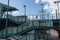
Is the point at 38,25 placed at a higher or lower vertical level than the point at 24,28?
higher

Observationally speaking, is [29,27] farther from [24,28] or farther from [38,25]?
[38,25]

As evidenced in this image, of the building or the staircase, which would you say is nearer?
the building

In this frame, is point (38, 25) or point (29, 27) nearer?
point (29, 27)

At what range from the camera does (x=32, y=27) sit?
32812 mm

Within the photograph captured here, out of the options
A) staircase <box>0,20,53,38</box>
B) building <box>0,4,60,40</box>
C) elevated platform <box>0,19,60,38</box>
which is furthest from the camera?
elevated platform <box>0,19,60,38</box>

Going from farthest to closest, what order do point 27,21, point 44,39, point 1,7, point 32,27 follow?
point 1,7, point 27,21, point 32,27, point 44,39

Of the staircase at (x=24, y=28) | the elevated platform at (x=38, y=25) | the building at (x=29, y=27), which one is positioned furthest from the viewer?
the elevated platform at (x=38, y=25)

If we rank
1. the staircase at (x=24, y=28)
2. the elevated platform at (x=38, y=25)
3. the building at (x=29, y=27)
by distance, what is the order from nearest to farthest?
the building at (x=29, y=27)
the staircase at (x=24, y=28)
the elevated platform at (x=38, y=25)

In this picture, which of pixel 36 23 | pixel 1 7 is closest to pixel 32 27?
pixel 36 23

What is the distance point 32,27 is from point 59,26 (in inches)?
225

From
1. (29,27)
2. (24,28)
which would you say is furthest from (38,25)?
(24,28)

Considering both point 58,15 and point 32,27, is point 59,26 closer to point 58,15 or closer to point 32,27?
point 58,15

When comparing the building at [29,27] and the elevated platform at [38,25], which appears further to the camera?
the elevated platform at [38,25]

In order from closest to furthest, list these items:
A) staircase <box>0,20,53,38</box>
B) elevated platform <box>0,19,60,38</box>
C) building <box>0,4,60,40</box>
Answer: building <box>0,4,60,40</box> → staircase <box>0,20,53,38</box> → elevated platform <box>0,19,60,38</box>
